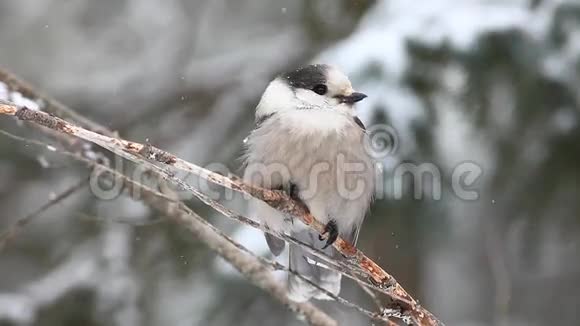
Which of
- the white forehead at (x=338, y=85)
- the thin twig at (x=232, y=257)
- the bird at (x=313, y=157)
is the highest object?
the white forehead at (x=338, y=85)

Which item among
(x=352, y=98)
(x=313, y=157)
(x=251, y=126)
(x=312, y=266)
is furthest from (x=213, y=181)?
(x=251, y=126)

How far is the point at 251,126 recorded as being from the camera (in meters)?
3.30

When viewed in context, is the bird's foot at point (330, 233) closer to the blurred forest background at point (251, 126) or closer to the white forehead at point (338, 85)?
the white forehead at point (338, 85)

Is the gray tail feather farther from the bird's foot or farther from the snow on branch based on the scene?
the snow on branch

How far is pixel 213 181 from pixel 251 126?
1.66 metres

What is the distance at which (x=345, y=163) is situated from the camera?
88.0 inches

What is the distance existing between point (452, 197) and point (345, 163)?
1.03 metres

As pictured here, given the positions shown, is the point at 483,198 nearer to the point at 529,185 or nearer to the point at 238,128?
the point at 529,185

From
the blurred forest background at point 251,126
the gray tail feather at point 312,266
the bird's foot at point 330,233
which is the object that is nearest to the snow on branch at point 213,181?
the bird's foot at point 330,233

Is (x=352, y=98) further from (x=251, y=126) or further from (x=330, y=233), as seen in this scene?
(x=251, y=126)

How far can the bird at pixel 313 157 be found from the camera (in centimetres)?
221

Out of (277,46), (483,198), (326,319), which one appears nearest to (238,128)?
(277,46)

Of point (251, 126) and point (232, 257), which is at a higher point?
point (251, 126)

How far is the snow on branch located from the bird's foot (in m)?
0.04
